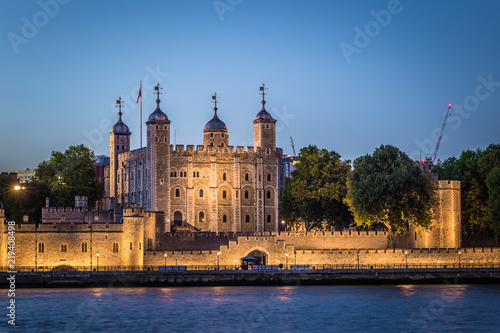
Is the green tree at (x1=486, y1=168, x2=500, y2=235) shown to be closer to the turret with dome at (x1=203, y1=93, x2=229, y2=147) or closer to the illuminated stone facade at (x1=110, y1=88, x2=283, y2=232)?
the illuminated stone facade at (x1=110, y1=88, x2=283, y2=232)

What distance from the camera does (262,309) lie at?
68812 mm

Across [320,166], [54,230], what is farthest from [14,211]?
[320,166]

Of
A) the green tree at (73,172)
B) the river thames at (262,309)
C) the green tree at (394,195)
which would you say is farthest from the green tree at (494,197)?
the green tree at (73,172)

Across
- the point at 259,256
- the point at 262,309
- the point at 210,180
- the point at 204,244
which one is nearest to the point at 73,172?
the point at 210,180

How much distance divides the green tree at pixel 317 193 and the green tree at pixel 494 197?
12.1 meters

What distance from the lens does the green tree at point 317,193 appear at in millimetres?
94625

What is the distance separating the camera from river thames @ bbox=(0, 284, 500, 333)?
207ft

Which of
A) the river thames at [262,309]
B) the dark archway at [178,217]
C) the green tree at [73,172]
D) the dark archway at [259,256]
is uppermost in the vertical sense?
Result: the green tree at [73,172]

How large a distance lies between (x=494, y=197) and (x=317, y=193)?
49.1ft

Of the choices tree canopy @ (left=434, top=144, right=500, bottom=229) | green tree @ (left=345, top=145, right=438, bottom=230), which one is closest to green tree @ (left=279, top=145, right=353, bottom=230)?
green tree @ (left=345, top=145, right=438, bottom=230)

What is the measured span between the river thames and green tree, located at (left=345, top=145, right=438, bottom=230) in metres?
8.35

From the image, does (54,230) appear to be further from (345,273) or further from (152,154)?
(152,154)

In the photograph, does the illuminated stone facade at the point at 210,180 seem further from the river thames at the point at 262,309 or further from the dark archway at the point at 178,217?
the river thames at the point at 262,309

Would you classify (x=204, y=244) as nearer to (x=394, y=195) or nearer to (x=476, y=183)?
(x=394, y=195)
